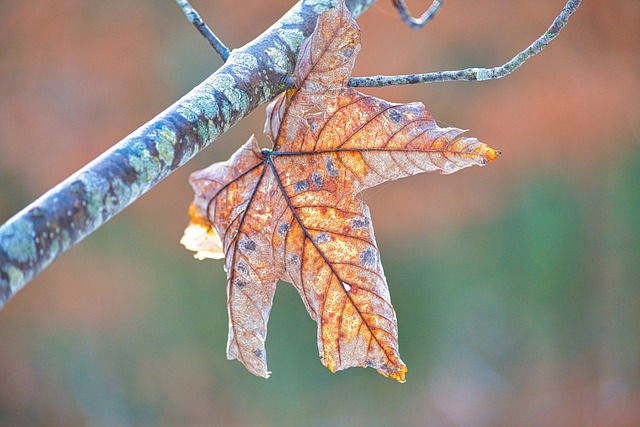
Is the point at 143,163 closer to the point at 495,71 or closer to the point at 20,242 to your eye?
the point at 20,242

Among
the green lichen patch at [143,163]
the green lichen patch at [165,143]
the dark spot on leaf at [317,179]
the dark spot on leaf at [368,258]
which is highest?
the green lichen patch at [165,143]

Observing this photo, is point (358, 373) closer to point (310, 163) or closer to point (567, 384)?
point (567, 384)

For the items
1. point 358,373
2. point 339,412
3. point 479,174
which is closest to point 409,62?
point 479,174

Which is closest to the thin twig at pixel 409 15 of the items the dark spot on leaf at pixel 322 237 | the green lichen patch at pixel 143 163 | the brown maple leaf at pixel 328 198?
the brown maple leaf at pixel 328 198

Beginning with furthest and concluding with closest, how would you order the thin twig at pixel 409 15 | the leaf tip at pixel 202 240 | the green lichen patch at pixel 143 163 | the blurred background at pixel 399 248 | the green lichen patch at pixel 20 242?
the blurred background at pixel 399 248, the thin twig at pixel 409 15, the leaf tip at pixel 202 240, the green lichen patch at pixel 143 163, the green lichen patch at pixel 20 242

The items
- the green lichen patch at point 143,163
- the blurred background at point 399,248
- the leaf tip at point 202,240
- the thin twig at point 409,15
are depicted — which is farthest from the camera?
the blurred background at point 399,248

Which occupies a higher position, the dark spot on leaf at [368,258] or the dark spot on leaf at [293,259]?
the dark spot on leaf at [293,259]

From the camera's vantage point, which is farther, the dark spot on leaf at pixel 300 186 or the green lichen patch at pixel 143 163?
the dark spot on leaf at pixel 300 186

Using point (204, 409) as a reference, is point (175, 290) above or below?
above

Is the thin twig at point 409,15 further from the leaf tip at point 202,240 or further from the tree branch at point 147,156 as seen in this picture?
the leaf tip at point 202,240
